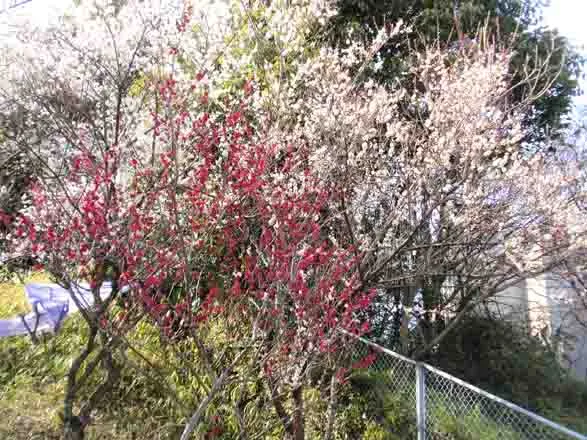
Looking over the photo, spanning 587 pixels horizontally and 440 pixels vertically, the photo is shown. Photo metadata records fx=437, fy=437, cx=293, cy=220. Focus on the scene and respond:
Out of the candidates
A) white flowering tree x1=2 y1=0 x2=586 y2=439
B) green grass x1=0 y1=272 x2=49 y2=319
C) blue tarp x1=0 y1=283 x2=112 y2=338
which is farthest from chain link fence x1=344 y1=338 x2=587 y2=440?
green grass x1=0 y1=272 x2=49 y2=319

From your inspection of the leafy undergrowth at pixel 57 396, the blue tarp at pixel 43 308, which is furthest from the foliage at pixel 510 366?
the blue tarp at pixel 43 308

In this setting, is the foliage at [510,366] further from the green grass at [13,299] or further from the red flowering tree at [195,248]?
the green grass at [13,299]

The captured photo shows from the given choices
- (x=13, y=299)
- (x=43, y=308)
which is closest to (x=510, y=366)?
(x=43, y=308)

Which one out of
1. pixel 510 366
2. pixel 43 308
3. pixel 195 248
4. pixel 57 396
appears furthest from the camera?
pixel 510 366

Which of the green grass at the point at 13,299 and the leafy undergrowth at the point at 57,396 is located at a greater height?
the green grass at the point at 13,299

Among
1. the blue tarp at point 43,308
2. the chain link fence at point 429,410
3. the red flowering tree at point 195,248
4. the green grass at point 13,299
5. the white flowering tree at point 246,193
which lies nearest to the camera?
the red flowering tree at point 195,248

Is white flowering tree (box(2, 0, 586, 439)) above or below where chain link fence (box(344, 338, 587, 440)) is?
above

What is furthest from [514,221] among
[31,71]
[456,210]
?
[31,71]

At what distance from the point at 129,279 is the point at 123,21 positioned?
257cm

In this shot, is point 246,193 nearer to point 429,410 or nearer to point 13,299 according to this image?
point 429,410

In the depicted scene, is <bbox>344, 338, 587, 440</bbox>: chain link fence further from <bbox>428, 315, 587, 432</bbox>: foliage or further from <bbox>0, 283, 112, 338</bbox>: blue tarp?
<bbox>0, 283, 112, 338</bbox>: blue tarp

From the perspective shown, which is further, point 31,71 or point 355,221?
point 31,71

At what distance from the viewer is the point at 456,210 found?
4.41 metres

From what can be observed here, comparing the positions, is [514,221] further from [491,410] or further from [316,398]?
[316,398]
